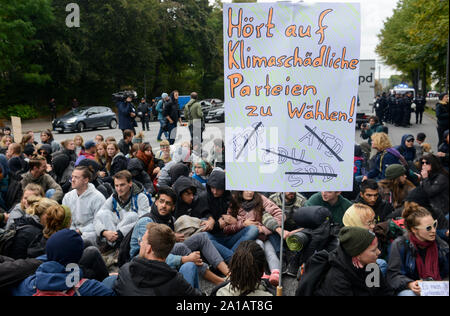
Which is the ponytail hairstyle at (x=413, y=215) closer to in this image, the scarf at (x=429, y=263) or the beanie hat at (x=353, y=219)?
the scarf at (x=429, y=263)

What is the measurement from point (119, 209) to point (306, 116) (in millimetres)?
2690

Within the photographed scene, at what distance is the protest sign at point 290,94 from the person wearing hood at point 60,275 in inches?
47.2

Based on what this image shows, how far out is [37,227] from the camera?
13.4 ft

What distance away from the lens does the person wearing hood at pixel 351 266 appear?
9.30 ft

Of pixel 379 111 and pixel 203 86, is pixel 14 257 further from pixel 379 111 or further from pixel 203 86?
pixel 203 86

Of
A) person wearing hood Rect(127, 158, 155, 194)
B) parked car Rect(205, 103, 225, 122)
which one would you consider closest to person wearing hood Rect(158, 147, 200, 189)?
person wearing hood Rect(127, 158, 155, 194)

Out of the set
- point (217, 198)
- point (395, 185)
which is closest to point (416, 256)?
point (395, 185)

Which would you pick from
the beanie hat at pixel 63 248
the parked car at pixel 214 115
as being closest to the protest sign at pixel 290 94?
the beanie hat at pixel 63 248

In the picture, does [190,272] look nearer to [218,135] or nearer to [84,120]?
[218,135]

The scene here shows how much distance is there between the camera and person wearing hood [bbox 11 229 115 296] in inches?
110

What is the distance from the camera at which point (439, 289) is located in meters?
2.38

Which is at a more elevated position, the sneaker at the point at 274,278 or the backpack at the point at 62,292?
the backpack at the point at 62,292

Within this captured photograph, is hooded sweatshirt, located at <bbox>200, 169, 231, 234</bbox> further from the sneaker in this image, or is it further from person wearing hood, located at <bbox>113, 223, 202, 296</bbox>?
person wearing hood, located at <bbox>113, 223, 202, 296</bbox>

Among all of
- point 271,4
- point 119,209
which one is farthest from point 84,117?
point 271,4
